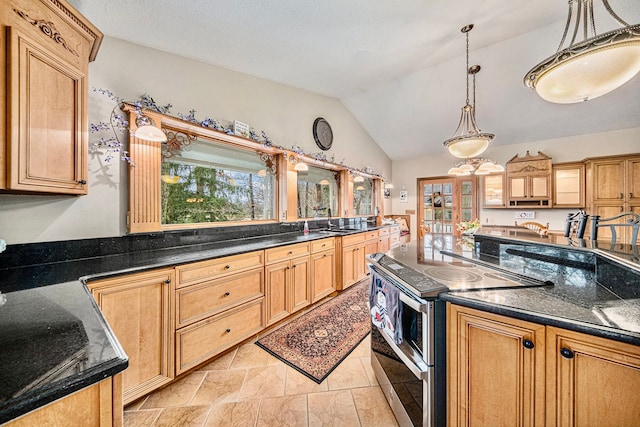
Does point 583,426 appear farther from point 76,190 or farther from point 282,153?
point 282,153

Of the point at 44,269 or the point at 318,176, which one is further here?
the point at 318,176

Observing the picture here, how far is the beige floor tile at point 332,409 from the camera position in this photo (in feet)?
4.75

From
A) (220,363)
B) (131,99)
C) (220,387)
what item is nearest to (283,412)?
(220,387)

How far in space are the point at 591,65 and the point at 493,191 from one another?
457cm

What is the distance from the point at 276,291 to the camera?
2.43 metres

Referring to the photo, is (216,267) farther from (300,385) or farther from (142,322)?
(300,385)

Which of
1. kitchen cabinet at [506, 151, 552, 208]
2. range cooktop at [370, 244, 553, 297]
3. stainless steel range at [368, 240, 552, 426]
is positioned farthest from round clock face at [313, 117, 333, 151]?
kitchen cabinet at [506, 151, 552, 208]

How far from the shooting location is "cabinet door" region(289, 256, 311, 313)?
2602mm

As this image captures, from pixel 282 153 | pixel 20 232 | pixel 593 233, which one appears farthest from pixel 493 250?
pixel 20 232

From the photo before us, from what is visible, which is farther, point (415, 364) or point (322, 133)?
point (322, 133)

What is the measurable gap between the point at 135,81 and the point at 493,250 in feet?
11.2

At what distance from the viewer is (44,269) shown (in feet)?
4.84

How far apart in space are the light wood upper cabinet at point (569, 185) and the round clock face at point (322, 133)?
14.4ft

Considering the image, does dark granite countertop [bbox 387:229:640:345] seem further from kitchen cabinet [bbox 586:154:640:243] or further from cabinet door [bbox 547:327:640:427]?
kitchen cabinet [bbox 586:154:640:243]
